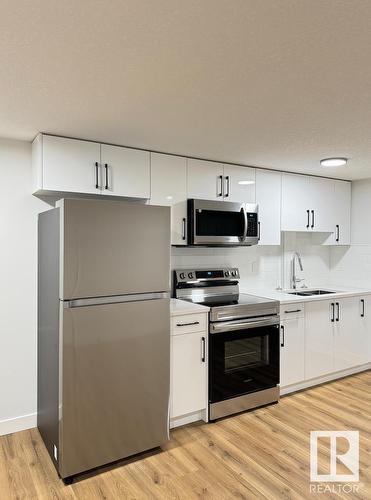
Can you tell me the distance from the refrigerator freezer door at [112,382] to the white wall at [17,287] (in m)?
0.87

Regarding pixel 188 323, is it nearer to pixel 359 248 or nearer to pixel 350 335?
pixel 350 335

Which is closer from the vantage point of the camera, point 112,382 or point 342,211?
point 112,382

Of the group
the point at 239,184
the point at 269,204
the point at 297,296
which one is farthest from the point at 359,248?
the point at 239,184

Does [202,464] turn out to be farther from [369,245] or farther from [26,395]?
[369,245]

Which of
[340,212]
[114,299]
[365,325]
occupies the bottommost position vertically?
[365,325]

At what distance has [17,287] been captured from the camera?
286cm

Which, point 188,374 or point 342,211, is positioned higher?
point 342,211

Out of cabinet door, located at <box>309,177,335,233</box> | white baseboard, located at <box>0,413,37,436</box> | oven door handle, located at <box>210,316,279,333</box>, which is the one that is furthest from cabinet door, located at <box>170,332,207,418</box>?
cabinet door, located at <box>309,177,335,233</box>

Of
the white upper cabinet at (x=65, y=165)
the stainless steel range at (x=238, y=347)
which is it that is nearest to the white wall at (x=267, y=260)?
the stainless steel range at (x=238, y=347)

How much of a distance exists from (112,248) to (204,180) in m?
1.38

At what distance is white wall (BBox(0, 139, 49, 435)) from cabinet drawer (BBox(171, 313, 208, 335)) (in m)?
1.14

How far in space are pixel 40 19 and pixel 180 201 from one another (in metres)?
2.00

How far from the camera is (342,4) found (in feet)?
3.98

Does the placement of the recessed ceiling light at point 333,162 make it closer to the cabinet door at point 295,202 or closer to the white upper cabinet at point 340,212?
the cabinet door at point 295,202
